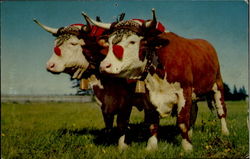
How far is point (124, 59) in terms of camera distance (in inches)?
187

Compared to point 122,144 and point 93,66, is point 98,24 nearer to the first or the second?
point 93,66

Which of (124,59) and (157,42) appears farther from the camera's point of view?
(157,42)

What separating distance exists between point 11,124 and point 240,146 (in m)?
4.71

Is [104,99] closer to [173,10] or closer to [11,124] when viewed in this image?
[173,10]

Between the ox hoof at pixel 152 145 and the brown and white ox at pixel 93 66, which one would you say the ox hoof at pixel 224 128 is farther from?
the brown and white ox at pixel 93 66

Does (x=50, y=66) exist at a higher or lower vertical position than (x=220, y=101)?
higher

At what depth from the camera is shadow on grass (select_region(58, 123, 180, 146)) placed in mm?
6051

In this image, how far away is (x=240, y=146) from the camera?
525 cm

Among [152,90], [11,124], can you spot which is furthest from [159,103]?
[11,124]

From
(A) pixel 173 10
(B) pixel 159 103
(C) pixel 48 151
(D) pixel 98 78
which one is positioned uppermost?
(A) pixel 173 10

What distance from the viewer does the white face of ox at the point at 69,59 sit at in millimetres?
5309

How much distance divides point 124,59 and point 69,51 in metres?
1.15

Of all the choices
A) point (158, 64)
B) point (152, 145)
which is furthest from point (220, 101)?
point (158, 64)

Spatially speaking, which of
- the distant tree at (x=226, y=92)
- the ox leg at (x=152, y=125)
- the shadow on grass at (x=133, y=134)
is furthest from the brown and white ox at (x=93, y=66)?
the distant tree at (x=226, y=92)
